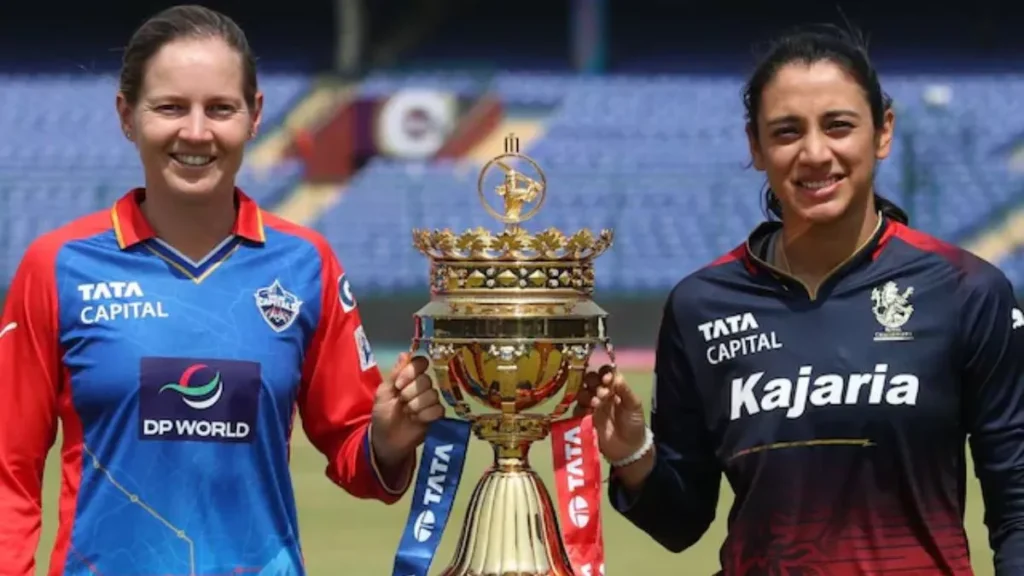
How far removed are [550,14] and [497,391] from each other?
66.9 ft

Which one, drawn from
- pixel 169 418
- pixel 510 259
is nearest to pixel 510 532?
pixel 510 259

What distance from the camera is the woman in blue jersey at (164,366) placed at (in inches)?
102

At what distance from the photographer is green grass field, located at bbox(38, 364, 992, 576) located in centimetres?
687

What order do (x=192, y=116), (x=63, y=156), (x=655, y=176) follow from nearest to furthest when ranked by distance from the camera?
(x=192, y=116)
(x=655, y=176)
(x=63, y=156)

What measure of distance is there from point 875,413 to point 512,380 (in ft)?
1.75

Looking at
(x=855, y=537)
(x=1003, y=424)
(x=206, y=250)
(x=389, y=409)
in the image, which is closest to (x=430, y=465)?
(x=389, y=409)

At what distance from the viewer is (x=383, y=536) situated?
7613 mm

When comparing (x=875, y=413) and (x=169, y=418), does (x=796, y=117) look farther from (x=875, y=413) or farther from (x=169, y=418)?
(x=169, y=418)

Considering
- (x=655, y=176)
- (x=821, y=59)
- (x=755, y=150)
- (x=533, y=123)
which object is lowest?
(x=755, y=150)

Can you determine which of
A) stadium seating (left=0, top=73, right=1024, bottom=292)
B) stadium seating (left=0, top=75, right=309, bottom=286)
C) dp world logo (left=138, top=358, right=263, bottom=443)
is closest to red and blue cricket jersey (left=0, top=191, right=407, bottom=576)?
dp world logo (left=138, top=358, right=263, bottom=443)

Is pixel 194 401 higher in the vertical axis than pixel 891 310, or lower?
lower

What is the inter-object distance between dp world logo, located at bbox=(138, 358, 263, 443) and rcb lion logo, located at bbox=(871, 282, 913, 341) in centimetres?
94

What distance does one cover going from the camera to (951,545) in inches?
102

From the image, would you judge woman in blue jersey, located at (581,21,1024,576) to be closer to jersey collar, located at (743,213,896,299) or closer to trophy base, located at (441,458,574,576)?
jersey collar, located at (743,213,896,299)
